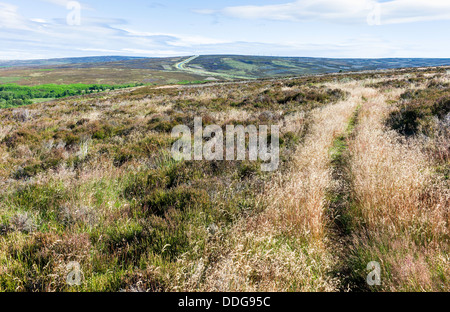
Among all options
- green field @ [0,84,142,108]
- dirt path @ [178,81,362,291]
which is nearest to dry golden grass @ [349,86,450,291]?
dirt path @ [178,81,362,291]

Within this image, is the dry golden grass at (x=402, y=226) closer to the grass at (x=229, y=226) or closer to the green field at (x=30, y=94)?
the grass at (x=229, y=226)

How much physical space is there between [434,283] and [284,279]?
139 cm

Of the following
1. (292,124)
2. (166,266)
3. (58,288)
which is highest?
(292,124)

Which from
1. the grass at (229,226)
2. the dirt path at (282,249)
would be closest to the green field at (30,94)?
the grass at (229,226)

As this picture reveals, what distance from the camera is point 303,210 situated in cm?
359

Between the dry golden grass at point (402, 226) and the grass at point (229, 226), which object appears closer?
the dry golden grass at point (402, 226)

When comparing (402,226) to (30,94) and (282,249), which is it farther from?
(30,94)

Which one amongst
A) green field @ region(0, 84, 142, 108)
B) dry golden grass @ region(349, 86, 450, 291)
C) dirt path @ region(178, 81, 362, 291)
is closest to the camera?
→ dry golden grass @ region(349, 86, 450, 291)

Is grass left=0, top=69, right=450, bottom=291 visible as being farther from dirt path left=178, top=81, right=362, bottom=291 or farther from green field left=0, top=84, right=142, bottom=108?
green field left=0, top=84, right=142, bottom=108

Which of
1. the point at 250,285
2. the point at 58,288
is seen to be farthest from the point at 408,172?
the point at 58,288

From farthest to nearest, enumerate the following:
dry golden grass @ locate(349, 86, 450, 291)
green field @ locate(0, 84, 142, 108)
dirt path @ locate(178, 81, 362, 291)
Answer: green field @ locate(0, 84, 142, 108), dirt path @ locate(178, 81, 362, 291), dry golden grass @ locate(349, 86, 450, 291)

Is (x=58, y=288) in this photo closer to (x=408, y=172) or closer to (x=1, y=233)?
(x=1, y=233)

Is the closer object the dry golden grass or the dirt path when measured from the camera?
the dry golden grass

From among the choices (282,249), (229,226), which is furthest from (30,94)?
(282,249)
